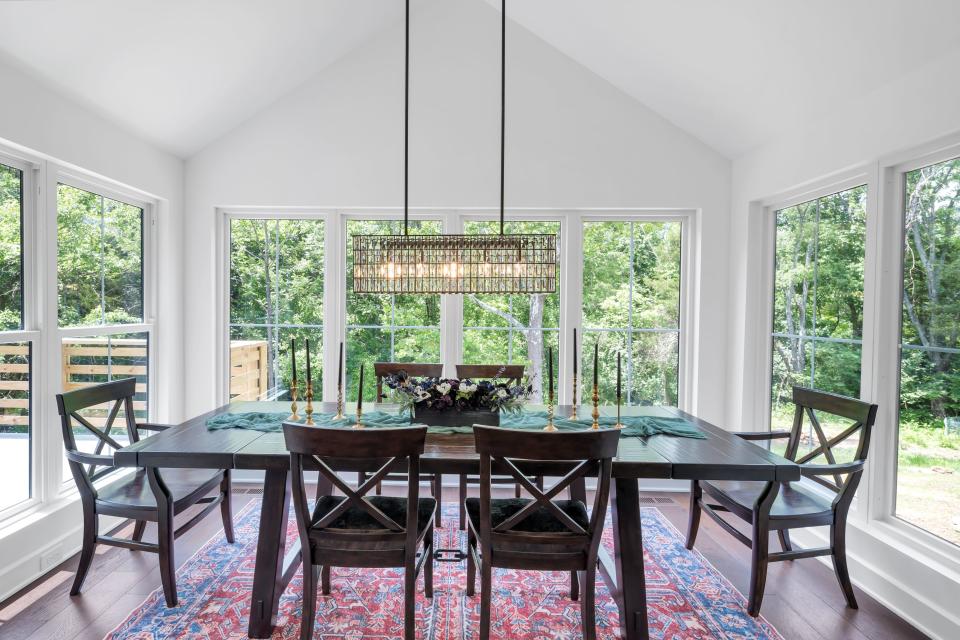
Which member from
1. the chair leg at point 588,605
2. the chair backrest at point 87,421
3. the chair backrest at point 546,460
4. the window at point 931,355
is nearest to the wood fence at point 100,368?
the chair backrest at point 87,421

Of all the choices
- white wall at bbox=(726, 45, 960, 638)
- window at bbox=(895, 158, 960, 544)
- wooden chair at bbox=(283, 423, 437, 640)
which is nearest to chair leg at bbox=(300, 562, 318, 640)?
wooden chair at bbox=(283, 423, 437, 640)

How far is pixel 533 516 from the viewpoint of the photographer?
6.98ft

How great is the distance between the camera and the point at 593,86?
3641mm

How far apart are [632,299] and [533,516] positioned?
2.18m

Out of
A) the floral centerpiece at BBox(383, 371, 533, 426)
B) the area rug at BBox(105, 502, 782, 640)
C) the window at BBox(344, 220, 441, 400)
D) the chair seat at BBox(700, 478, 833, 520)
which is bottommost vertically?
the area rug at BBox(105, 502, 782, 640)

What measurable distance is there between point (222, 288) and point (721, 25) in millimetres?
3502

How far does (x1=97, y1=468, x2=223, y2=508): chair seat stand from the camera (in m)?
2.34

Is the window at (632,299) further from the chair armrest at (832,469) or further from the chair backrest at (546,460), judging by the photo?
the chair backrest at (546,460)

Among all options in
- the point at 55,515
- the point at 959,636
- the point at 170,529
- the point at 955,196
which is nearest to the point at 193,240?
the point at 55,515

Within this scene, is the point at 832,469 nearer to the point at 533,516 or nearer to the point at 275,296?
the point at 533,516

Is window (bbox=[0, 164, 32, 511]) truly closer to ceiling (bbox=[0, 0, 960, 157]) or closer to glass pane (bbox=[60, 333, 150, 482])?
glass pane (bbox=[60, 333, 150, 482])

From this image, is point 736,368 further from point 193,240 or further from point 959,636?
point 193,240

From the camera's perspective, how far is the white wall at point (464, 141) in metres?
3.63

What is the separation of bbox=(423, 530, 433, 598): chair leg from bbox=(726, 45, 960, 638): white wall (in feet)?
6.61
